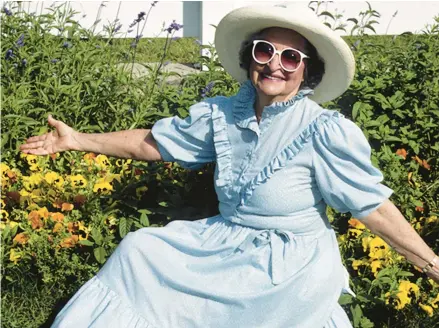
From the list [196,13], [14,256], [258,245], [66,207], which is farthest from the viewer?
[196,13]

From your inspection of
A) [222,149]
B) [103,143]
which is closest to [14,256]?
[103,143]

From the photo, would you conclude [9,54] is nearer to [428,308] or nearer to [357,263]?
[357,263]

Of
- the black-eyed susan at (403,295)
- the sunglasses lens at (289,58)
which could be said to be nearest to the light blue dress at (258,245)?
the sunglasses lens at (289,58)

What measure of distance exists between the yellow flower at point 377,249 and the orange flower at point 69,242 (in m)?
1.17

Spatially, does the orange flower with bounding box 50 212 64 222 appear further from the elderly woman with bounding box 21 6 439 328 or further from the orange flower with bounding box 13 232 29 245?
the elderly woman with bounding box 21 6 439 328

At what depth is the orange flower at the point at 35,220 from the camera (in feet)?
12.0

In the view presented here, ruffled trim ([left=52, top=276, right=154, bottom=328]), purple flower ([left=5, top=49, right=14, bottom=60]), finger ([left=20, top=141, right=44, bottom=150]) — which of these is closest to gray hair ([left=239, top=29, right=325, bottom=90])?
finger ([left=20, top=141, right=44, bottom=150])

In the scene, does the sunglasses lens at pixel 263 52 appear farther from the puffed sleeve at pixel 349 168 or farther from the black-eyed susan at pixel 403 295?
the black-eyed susan at pixel 403 295

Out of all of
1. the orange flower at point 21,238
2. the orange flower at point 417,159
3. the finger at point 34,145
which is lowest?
the orange flower at point 21,238

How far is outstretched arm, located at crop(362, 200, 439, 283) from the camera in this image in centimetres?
276

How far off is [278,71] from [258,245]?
0.55m

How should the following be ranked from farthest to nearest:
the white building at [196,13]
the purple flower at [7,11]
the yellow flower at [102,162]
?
the white building at [196,13] < the purple flower at [7,11] < the yellow flower at [102,162]

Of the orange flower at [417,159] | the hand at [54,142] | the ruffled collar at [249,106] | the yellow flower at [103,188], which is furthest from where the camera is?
the orange flower at [417,159]

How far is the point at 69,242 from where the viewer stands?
3551 millimetres
